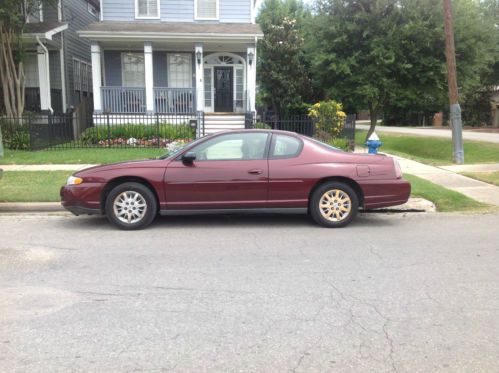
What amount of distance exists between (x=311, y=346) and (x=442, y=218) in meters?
5.37

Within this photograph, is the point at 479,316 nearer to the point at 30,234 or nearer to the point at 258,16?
the point at 30,234

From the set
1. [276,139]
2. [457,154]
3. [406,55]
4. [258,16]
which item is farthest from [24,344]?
[258,16]

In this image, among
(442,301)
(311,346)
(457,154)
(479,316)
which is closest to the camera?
(311,346)

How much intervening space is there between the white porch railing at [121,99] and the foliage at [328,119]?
25.0 ft

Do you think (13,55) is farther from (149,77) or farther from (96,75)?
(149,77)

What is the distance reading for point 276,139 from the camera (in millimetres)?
7477

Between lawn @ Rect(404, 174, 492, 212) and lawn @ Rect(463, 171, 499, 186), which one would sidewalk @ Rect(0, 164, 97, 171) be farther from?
lawn @ Rect(463, 171, 499, 186)

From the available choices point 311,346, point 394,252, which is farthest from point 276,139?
point 311,346

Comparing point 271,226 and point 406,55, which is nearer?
point 271,226

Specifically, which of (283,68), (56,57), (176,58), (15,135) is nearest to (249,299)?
(15,135)

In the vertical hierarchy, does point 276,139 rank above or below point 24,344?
above

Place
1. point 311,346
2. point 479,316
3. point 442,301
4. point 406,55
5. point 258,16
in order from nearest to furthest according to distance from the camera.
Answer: point 311,346
point 479,316
point 442,301
point 406,55
point 258,16

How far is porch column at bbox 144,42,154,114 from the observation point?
1909 centimetres

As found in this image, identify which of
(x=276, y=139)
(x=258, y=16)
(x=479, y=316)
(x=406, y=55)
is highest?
(x=258, y=16)
